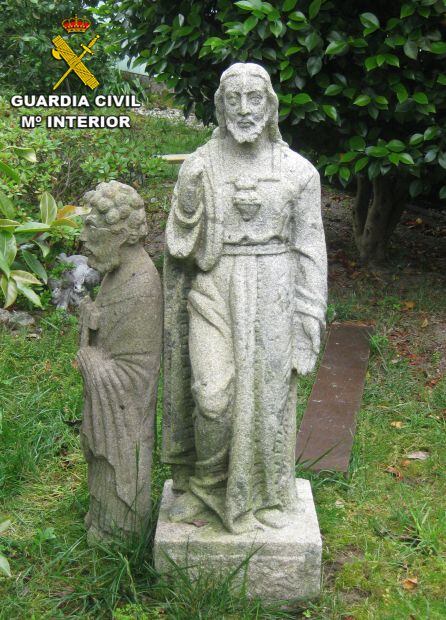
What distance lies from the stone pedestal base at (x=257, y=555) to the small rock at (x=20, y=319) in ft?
10.9

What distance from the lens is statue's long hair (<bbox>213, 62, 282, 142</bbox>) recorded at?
143 inches

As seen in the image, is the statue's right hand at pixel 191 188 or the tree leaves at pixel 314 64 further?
the tree leaves at pixel 314 64

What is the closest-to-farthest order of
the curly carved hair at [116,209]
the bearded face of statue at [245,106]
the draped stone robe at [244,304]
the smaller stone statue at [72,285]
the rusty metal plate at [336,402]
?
the bearded face of statue at [245,106], the draped stone robe at [244,304], the curly carved hair at [116,209], the rusty metal plate at [336,402], the smaller stone statue at [72,285]

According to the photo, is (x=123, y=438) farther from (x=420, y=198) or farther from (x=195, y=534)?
(x=420, y=198)

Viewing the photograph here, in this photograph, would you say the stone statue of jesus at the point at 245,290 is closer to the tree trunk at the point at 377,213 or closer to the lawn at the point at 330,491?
the lawn at the point at 330,491

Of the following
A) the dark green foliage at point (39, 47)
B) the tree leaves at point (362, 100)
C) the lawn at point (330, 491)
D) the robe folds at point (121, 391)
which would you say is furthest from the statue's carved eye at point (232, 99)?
the dark green foliage at point (39, 47)

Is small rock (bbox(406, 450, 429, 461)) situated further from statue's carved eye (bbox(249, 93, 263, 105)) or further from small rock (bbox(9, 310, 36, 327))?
small rock (bbox(9, 310, 36, 327))

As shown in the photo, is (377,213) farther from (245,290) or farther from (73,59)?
(73,59)

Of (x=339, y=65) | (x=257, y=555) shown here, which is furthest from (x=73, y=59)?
(x=257, y=555)

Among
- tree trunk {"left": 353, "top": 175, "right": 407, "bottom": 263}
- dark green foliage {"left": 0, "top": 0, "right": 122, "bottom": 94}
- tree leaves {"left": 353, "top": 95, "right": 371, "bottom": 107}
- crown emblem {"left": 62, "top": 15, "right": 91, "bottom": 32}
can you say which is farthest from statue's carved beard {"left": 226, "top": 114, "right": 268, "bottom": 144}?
crown emblem {"left": 62, "top": 15, "right": 91, "bottom": 32}

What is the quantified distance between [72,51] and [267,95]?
807 cm

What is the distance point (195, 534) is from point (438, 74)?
152 inches

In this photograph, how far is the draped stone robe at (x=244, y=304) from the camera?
3711 mm

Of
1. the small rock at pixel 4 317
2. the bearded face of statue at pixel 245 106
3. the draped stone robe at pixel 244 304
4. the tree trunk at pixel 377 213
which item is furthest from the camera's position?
the tree trunk at pixel 377 213
